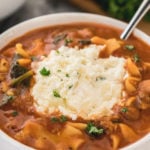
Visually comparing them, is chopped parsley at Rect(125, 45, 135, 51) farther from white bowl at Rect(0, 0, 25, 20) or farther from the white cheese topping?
white bowl at Rect(0, 0, 25, 20)

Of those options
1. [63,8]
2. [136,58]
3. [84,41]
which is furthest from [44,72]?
[63,8]

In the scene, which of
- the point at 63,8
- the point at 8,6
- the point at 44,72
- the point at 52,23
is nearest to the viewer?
the point at 44,72

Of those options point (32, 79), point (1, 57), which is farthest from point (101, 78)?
point (1, 57)

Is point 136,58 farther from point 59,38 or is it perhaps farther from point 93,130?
point 93,130

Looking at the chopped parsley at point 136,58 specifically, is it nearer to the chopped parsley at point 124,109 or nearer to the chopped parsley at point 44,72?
the chopped parsley at point 124,109

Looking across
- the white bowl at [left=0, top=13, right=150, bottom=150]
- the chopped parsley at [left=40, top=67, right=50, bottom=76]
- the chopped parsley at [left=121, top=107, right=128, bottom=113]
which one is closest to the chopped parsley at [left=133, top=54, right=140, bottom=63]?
the white bowl at [left=0, top=13, right=150, bottom=150]

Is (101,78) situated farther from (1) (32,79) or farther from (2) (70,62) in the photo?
(1) (32,79)
